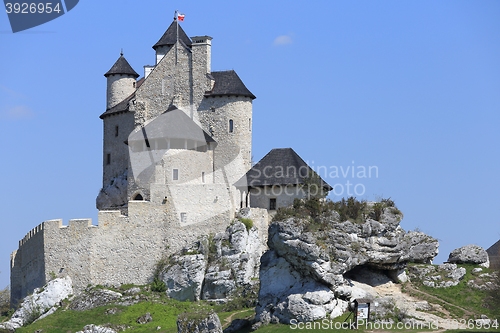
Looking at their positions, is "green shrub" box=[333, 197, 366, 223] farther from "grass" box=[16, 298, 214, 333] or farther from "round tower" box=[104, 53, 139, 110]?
"round tower" box=[104, 53, 139, 110]

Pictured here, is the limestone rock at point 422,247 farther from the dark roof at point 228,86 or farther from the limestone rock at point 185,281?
the dark roof at point 228,86

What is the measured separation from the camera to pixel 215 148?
232 ft

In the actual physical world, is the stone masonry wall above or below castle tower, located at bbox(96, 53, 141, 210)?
below

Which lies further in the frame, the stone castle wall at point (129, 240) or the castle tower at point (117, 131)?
the castle tower at point (117, 131)

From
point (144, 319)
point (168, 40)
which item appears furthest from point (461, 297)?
point (168, 40)

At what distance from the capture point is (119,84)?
77125 millimetres

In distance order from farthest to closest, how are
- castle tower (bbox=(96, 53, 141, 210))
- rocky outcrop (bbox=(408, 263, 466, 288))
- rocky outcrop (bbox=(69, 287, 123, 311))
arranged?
castle tower (bbox=(96, 53, 141, 210)) → rocky outcrop (bbox=(69, 287, 123, 311)) → rocky outcrop (bbox=(408, 263, 466, 288))

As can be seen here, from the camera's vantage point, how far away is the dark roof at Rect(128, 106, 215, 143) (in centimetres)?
6875

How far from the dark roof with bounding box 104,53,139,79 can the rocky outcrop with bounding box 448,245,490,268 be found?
28779 mm

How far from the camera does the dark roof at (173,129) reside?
226 ft

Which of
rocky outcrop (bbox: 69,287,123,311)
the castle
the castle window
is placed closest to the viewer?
rocky outcrop (bbox: 69,287,123,311)

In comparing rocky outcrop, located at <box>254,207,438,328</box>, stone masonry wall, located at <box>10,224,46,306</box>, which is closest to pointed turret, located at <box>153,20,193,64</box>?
stone masonry wall, located at <box>10,224,46,306</box>

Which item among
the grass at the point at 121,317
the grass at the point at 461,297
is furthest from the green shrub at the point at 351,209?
the grass at the point at 121,317

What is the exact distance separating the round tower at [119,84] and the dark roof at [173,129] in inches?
264
